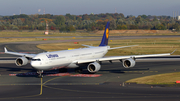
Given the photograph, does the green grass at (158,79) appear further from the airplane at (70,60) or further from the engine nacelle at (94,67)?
the engine nacelle at (94,67)

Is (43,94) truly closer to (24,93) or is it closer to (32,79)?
(24,93)

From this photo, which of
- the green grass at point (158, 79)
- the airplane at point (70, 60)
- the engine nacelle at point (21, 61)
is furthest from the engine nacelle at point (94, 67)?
the engine nacelle at point (21, 61)

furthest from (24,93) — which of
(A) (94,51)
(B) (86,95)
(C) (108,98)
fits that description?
(A) (94,51)

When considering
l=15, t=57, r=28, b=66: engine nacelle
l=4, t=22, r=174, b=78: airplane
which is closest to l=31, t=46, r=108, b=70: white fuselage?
l=4, t=22, r=174, b=78: airplane

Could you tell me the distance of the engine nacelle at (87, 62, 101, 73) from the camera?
40388mm

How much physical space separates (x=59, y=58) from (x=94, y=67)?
19.8 ft

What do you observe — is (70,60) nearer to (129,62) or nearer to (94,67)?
(94,67)

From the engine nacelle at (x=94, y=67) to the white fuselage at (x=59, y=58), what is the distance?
3183 millimetres

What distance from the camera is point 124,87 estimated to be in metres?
32.8

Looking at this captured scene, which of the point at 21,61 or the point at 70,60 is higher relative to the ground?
the point at 70,60

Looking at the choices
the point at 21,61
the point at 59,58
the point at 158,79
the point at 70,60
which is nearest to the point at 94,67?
the point at 70,60

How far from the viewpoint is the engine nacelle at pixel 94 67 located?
1590 inches

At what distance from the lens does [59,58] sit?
3950 centimetres

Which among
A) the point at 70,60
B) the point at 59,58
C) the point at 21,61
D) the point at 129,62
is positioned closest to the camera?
the point at 59,58
